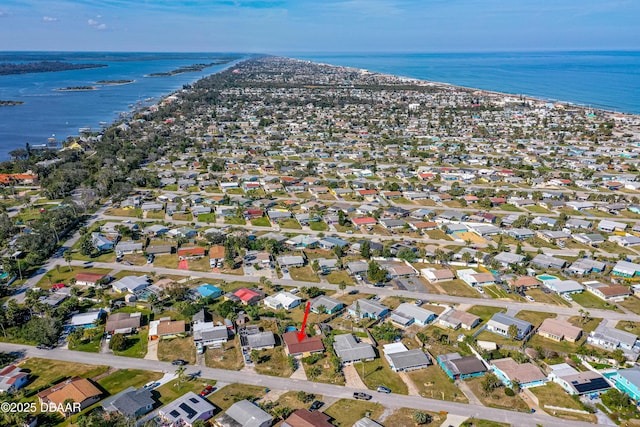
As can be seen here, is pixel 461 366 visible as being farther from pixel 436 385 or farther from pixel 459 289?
pixel 459 289

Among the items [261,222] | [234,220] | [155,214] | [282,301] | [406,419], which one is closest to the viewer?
[406,419]

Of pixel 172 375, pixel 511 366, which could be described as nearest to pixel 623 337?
pixel 511 366

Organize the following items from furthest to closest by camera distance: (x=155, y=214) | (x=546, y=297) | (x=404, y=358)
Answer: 1. (x=155, y=214)
2. (x=546, y=297)
3. (x=404, y=358)

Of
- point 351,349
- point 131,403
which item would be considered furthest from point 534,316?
point 131,403

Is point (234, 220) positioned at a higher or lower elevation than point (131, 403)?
higher

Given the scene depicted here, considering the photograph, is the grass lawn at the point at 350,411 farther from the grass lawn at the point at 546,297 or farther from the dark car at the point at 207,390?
the grass lawn at the point at 546,297

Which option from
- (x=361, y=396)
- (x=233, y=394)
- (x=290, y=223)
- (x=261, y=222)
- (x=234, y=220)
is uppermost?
(x=234, y=220)

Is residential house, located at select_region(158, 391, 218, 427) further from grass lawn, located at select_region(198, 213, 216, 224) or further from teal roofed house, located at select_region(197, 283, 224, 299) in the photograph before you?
grass lawn, located at select_region(198, 213, 216, 224)

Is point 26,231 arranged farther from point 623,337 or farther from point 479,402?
point 623,337
